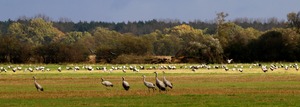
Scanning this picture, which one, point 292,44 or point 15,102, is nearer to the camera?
point 15,102

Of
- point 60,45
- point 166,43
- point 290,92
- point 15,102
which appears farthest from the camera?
point 166,43

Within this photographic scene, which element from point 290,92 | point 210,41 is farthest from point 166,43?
point 290,92

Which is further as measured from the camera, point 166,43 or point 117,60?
point 166,43

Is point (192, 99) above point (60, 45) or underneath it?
underneath

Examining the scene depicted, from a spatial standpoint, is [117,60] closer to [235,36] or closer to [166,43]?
[235,36]

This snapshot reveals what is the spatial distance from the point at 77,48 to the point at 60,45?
3.06 m

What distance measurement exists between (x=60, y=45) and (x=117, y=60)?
988 cm

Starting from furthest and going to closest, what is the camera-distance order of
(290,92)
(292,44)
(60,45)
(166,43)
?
(166,43) < (60,45) < (292,44) < (290,92)

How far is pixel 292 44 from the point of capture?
109812mm

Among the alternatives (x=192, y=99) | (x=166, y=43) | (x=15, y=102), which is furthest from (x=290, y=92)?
(x=166, y=43)

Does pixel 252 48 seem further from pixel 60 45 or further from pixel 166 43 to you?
pixel 166 43

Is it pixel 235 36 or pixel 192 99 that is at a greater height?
pixel 235 36

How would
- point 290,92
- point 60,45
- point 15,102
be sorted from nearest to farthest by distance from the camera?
point 15,102 → point 290,92 → point 60,45

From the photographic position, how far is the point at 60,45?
385ft
